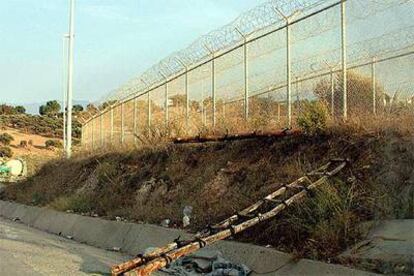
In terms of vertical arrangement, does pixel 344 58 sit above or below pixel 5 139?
below

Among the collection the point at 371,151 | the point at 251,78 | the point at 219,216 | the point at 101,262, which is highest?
the point at 251,78

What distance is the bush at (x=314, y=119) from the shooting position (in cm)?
1372

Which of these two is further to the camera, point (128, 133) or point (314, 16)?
point (128, 133)

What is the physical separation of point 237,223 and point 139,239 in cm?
449

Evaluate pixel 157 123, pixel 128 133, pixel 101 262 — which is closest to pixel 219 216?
pixel 101 262

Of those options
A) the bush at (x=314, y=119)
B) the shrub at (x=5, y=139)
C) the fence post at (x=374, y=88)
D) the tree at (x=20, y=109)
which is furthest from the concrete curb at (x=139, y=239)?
the tree at (x=20, y=109)

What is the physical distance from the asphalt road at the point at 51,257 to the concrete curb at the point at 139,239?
0.61m

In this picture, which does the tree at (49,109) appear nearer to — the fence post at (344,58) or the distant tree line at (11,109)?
the distant tree line at (11,109)

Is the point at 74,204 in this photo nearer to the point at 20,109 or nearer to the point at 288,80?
the point at 288,80

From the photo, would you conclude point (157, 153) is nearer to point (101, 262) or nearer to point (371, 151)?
point (101, 262)

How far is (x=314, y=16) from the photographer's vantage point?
1555cm

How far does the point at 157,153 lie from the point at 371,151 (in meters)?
11.1

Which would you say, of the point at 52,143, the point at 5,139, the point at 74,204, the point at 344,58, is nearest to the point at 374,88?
the point at 344,58

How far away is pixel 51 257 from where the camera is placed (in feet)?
44.6
